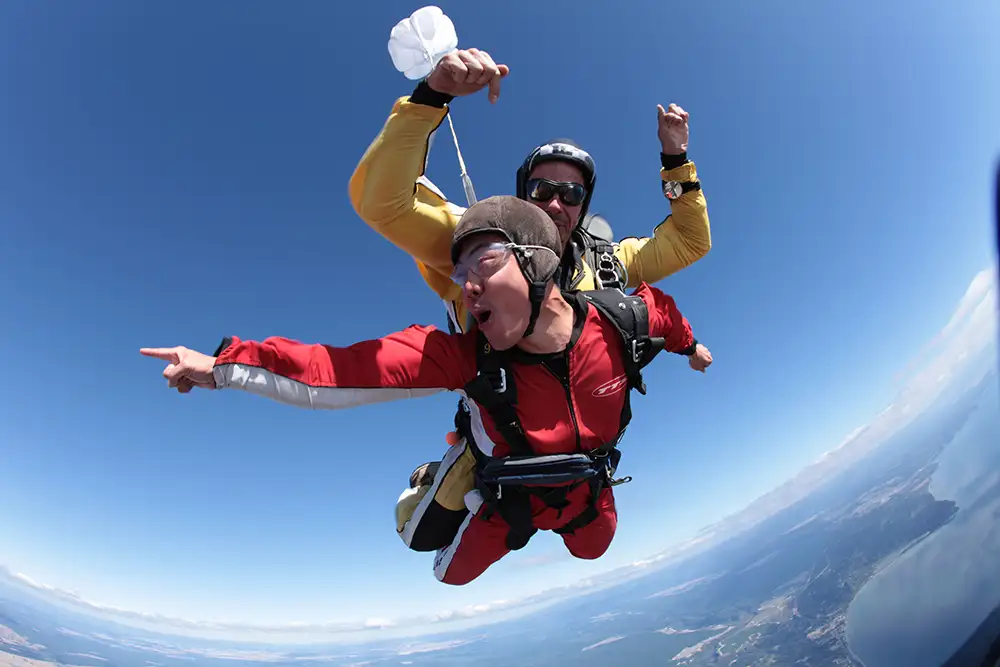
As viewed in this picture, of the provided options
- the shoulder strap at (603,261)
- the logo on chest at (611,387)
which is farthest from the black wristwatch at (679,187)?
the logo on chest at (611,387)

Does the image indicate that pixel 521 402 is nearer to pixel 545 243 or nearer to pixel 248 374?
pixel 545 243

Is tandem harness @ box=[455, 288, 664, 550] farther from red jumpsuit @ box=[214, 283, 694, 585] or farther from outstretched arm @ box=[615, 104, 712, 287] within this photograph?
outstretched arm @ box=[615, 104, 712, 287]

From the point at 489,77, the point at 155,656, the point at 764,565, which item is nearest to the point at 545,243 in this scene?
the point at 489,77

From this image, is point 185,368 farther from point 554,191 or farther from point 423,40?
point 554,191

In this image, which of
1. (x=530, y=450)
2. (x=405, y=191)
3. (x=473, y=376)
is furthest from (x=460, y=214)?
(x=530, y=450)

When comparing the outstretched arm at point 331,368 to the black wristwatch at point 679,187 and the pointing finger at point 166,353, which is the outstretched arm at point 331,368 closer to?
the pointing finger at point 166,353
